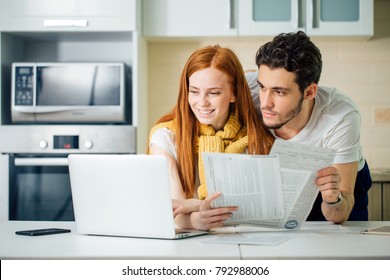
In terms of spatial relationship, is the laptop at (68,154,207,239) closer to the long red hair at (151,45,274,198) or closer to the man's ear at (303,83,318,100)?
the long red hair at (151,45,274,198)

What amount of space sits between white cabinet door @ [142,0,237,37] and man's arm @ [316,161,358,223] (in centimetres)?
104

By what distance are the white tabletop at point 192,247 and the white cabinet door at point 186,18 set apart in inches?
55.0

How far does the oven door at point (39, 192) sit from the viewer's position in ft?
8.23

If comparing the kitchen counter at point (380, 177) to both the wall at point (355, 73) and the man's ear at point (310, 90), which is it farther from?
the man's ear at point (310, 90)

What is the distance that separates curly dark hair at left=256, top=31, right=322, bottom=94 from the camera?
175 cm

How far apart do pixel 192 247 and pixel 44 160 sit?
144 cm

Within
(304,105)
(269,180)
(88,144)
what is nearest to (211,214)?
(269,180)

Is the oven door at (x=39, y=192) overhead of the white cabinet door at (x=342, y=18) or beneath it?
beneath

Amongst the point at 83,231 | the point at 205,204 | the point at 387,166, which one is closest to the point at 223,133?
the point at 205,204

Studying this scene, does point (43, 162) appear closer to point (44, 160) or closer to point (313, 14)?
point (44, 160)

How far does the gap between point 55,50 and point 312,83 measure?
4.59 ft

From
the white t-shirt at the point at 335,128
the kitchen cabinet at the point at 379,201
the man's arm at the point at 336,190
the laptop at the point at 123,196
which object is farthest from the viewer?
the kitchen cabinet at the point at 379,201

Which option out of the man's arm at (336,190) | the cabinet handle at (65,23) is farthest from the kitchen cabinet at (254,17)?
the man's arm at (336,190)
